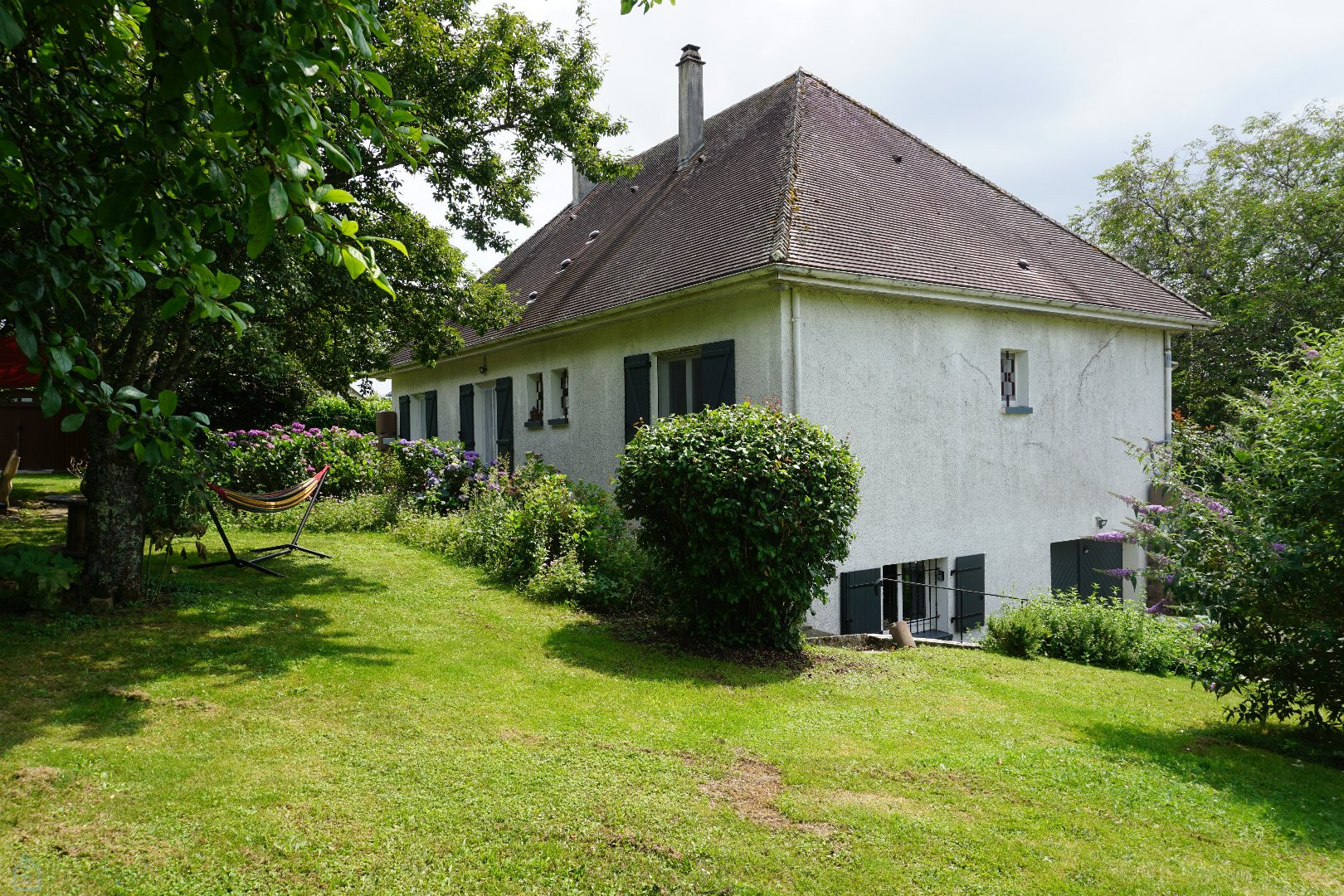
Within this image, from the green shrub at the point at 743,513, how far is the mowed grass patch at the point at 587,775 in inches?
27.1

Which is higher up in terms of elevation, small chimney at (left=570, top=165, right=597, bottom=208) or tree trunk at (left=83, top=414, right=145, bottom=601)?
small chimney at (left=570, top=165, right=597, bottom=208)

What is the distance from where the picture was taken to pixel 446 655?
6.55 metres

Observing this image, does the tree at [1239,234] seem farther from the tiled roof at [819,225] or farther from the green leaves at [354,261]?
the green leaves at [354,261]

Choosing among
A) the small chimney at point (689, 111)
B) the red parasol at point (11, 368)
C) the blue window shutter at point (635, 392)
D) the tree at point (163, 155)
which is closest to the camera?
the tree at point (163, 155)

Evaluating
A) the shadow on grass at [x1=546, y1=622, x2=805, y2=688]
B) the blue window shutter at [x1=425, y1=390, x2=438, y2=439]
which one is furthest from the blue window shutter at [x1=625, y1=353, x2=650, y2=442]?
the blue window shutter at [x1=425, y1=390, x2=438, y2=439]

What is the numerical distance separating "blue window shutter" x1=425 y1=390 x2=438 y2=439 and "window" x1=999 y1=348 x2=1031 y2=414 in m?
12.6

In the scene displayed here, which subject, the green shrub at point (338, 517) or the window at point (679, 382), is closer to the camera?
the window at point (679, 382)

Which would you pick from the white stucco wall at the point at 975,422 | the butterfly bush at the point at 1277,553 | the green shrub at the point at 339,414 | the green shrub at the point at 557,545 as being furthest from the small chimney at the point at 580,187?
the butterfly bush at the point at 1277,553

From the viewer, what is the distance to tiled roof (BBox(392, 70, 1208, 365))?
1093 centimetres

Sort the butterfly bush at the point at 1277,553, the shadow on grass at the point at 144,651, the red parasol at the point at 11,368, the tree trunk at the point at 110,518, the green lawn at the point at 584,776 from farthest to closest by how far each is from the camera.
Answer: the red parasol at the point at 11,368, the tree trunk at the point at 110,518, the butterfly bush at the point at 1277,553, the shadow on grass at the point at 144,651, the green lawn at the point at 584,776

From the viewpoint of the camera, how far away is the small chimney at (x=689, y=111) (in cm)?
1574

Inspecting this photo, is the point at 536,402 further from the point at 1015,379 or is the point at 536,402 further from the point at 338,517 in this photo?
the point at 1015,379

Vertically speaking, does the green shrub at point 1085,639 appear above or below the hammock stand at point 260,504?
below

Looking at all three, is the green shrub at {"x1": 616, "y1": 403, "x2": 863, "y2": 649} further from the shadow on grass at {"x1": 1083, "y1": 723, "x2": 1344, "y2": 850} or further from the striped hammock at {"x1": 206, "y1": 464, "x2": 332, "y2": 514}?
the striped hammock at {"x1": 206, "y1": 464, "x2": 332, "y2": 514}
